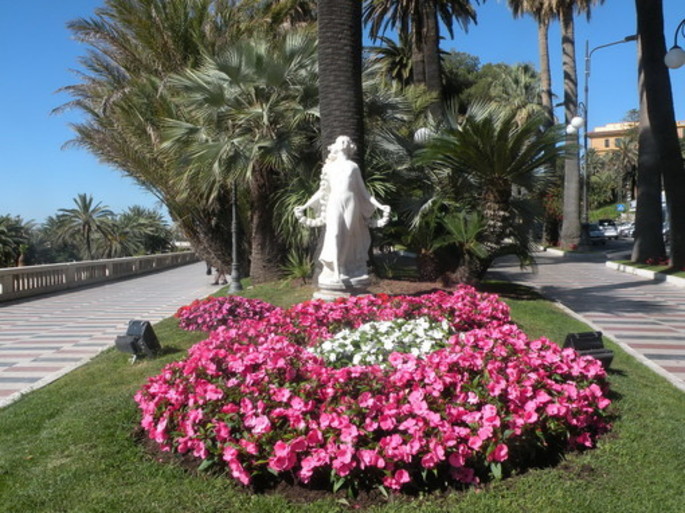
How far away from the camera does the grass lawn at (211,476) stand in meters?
3.27

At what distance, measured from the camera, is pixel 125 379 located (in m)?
6.28

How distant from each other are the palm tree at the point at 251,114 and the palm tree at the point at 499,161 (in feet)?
9.48

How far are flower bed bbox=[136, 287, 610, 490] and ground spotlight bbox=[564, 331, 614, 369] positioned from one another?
1011 mm

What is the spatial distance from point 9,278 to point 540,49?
104 ft

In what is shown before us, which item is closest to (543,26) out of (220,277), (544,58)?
(544,58)

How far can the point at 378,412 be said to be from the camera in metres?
3.63

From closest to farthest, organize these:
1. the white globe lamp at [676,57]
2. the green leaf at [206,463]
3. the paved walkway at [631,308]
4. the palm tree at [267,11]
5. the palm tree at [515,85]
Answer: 1. the green leaf at [206,463]
2. the paved walkway at [631,308]
3. the white globe lamp at [676,57]
4. the palm tree at [267,11]
5. the palm tree at [515,85]

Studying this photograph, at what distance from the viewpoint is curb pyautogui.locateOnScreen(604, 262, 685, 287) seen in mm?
16203

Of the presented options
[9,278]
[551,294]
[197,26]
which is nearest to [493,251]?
[551,294]

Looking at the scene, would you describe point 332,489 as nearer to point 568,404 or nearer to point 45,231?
point 568,404

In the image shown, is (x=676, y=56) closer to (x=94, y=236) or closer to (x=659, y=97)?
(x=659, y=97)

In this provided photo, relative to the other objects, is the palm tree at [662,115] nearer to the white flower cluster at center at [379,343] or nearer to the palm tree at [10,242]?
the white flower cluster at center at [379,343]

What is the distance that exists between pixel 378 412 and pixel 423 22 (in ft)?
71.7

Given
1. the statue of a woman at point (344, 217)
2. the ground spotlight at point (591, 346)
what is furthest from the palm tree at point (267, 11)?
the ground spotlight at point (591, 346)
